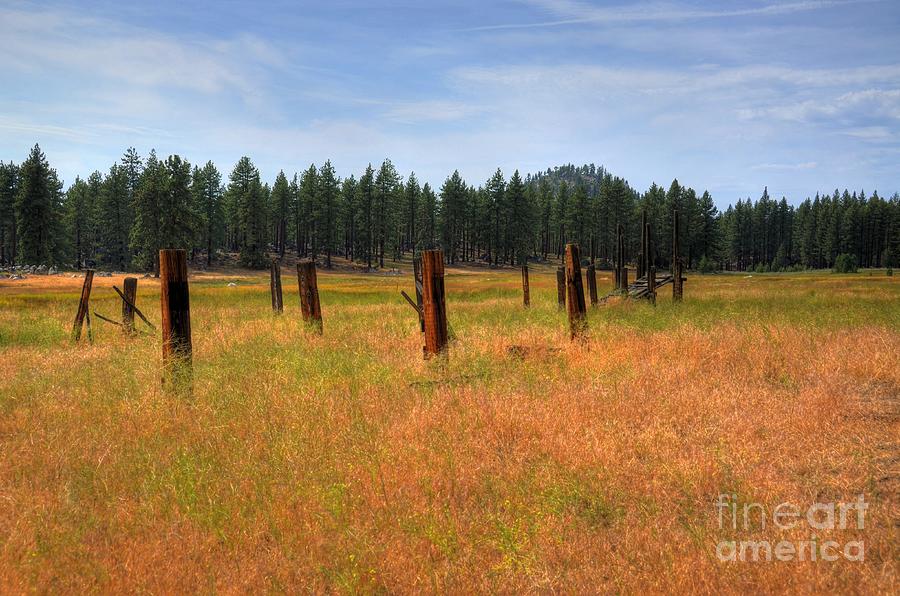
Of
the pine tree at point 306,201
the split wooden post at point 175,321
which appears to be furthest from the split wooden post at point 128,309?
the pine tree at point 306,201

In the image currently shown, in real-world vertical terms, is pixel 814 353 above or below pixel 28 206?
below

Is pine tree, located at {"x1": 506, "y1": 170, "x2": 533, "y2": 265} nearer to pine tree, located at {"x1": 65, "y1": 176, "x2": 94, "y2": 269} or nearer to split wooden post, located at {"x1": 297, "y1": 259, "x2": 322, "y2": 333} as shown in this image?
pine tree, located at {"x1": 65, "y1": 176, "x2": 94, "y2": 269}

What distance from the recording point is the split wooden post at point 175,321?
713cm

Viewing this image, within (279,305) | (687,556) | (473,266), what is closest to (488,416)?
(687,556)

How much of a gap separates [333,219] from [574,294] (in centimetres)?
6785

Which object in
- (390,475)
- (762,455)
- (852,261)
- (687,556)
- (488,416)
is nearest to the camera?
(687,556)

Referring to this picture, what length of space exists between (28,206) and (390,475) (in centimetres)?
6605

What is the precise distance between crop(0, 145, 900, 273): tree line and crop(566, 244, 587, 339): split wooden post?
5419 centimetres

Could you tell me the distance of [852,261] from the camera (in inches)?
3036

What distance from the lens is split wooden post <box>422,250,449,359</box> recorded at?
8.56m

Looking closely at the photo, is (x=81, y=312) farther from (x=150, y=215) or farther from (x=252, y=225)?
(x=252, y=225)

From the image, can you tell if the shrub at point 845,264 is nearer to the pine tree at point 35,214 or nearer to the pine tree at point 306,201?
the pine tree at point 306,201

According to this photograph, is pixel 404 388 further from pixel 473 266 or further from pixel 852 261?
pixel 852 261

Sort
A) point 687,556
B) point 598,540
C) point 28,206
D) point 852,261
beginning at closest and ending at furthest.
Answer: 1. point 687,556
2. point 598,540
3. point 28,206
4. point 852,261
